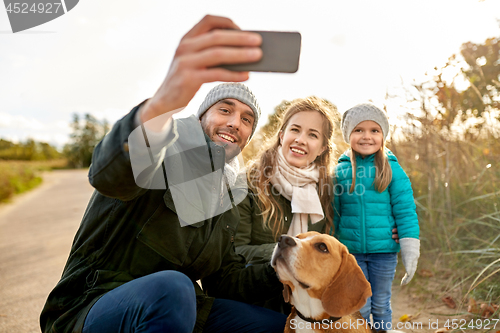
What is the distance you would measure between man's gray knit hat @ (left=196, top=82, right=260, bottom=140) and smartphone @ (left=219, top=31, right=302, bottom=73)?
152 centimetres

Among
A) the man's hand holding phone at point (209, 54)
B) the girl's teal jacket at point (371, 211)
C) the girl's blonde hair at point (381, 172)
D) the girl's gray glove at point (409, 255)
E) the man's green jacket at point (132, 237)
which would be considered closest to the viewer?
the man's hand holding phone at point (209, 54)

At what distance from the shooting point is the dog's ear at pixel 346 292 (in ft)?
6.53

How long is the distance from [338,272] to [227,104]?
4.82 feet

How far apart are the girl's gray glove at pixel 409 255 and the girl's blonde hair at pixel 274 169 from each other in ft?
2.23

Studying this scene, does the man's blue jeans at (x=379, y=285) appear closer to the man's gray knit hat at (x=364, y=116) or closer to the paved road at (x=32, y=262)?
the paved road at (x=32, y=262)

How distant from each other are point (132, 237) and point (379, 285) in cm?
222

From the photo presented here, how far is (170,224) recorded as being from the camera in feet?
5.96

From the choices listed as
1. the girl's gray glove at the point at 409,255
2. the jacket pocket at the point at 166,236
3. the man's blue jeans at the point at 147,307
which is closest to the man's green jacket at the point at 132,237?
the jacket pocket at the point at 166,236

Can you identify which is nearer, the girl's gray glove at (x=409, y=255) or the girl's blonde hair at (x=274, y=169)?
the girl's gray glove at (x=409, y=255)

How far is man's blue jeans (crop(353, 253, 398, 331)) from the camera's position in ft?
9.35

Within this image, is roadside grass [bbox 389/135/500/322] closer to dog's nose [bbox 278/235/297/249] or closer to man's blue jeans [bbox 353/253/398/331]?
man's blue jeans [bbox 353/253/398/331]

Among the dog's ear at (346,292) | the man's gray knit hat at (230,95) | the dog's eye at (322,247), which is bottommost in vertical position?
the dog's ear at (346,292)

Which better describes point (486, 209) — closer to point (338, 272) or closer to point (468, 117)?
point (468, 117)

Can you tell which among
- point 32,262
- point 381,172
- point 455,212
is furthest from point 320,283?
point 32,262
